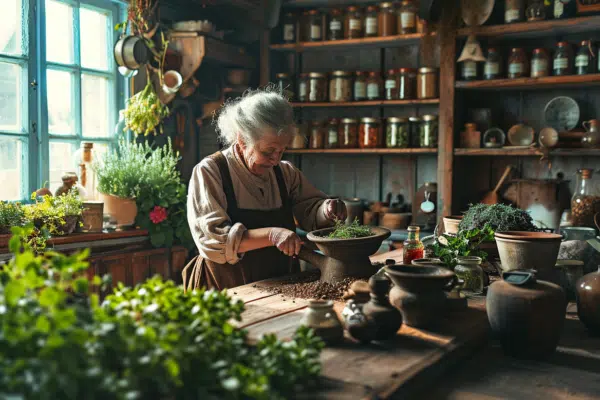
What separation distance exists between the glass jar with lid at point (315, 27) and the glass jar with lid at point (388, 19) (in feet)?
1.63

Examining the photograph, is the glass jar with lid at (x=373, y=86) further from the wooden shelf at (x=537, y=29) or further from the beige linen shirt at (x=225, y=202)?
the beige linen shirt at (x=225, y=202)

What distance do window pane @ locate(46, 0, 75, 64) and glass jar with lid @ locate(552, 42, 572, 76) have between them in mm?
3095

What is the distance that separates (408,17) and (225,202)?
246 centimetres

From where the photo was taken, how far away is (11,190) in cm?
353

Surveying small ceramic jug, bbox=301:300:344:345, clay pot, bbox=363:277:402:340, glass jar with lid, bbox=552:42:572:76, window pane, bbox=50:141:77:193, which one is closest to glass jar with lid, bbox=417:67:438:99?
glass jar with lid, bbox=552:42:572:76

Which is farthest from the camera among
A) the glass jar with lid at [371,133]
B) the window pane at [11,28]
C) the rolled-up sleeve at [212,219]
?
the glass jar with lid at [371,133]

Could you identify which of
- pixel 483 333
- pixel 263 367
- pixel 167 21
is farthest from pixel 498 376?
pixel 167 21

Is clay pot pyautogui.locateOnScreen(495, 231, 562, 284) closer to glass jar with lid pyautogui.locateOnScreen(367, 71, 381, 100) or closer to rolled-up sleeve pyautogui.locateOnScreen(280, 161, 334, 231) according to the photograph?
rolled-up sleeve pyautogui.locateOnScreen(280, 161, 334, 231)

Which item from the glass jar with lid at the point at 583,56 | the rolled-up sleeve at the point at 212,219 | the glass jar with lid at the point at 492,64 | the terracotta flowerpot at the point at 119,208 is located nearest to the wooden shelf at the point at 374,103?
the glass jar with lid at the point at 492,64

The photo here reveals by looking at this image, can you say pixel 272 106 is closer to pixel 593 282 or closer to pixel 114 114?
pixel 593 282

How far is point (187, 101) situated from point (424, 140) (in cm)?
178

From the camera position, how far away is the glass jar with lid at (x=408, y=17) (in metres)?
4.35

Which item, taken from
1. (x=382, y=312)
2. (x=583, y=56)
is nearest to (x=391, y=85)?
(x=583, y=56)

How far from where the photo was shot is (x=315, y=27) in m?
4.70
